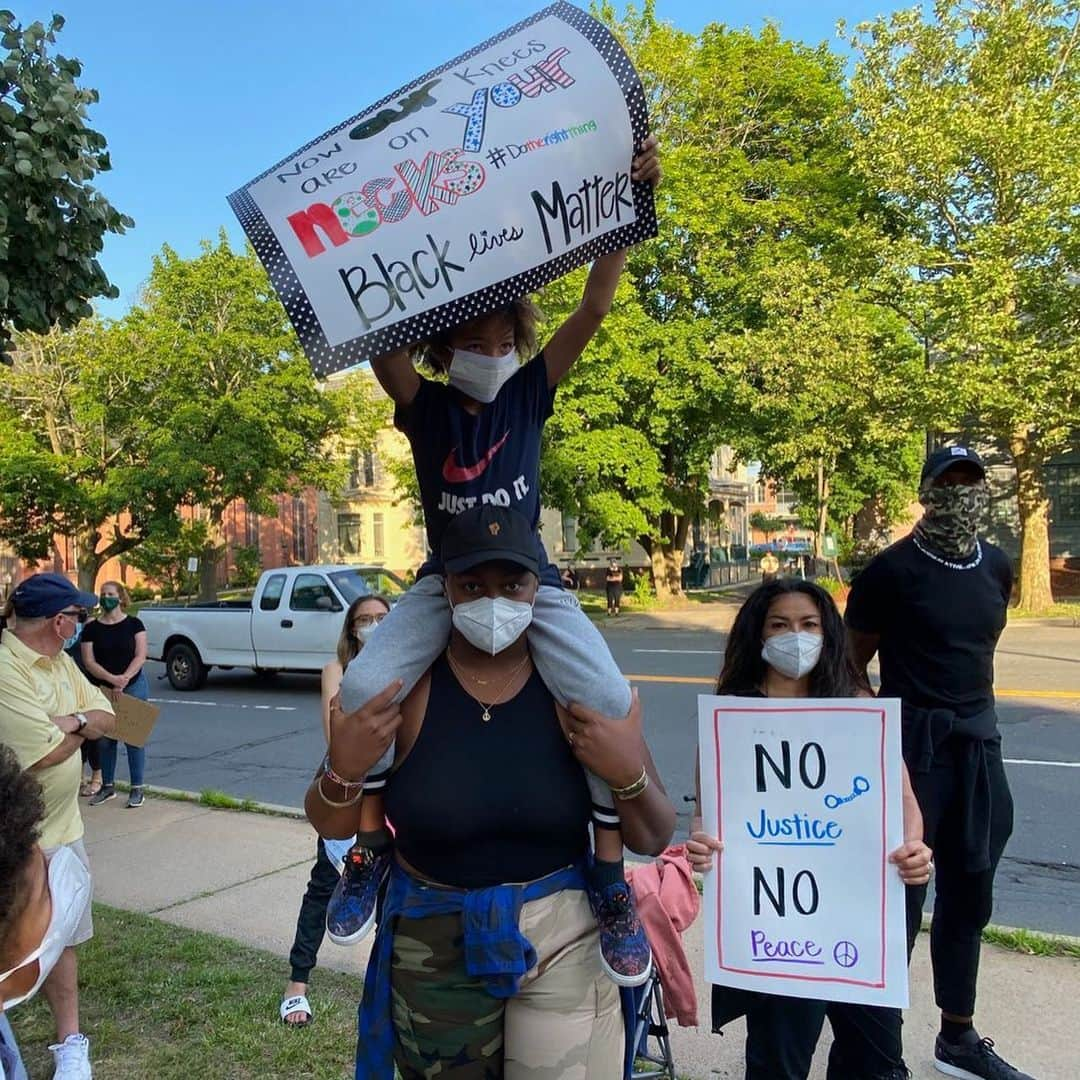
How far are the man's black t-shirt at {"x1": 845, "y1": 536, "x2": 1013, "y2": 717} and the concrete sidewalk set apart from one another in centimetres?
140

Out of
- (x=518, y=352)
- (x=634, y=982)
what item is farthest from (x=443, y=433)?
(x=634, y=982)

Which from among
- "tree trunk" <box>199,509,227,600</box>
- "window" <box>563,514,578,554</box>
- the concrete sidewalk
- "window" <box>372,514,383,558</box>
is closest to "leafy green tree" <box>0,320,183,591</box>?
"tree trunk" <box>199,509,227,600</box>

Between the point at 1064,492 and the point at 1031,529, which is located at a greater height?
the point at 1064,492

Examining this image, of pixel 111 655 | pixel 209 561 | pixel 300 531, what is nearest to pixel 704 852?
pixel 111 655

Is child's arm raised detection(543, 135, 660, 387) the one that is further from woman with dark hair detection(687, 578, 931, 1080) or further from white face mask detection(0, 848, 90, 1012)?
white face mask detection(0, 848, 90, 1012)

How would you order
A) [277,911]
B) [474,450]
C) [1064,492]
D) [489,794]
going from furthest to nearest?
[1064,492]
[277,911]
[474,450]
[489,794]

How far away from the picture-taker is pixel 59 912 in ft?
6.13

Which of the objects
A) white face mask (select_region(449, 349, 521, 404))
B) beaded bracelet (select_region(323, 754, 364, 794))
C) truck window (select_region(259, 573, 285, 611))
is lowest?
truck window (select_region(259, 573, 285, 611))

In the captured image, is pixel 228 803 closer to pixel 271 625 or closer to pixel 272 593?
pixel 271 625

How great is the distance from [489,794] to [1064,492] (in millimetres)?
32495

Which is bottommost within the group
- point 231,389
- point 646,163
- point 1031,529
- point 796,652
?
point 1031,529

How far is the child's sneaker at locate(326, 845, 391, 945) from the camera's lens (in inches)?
86.9

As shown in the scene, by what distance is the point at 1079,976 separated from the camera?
4.16 meters

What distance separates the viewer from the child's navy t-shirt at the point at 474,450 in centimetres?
233
